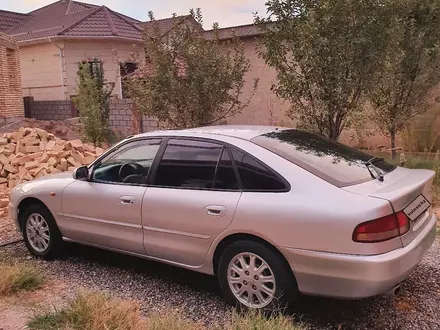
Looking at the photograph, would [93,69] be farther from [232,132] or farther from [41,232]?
[232,132]

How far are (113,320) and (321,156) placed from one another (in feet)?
7.24

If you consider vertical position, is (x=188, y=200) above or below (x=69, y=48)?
below

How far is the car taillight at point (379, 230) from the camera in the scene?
3.44m

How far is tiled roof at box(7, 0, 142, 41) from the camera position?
22562 millimetres

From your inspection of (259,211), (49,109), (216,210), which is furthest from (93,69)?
(259,211)

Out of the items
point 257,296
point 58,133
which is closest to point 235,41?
point 257,296

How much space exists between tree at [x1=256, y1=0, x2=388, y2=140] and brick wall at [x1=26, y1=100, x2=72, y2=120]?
1538 cm

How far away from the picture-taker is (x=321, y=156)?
426 cm

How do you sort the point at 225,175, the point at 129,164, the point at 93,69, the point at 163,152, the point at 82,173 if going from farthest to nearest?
the point at 93,69
the point at 82,173
the point at 129,164
the point at 163,152
the point at 225,175

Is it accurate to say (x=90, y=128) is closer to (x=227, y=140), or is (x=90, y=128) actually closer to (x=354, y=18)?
(x=354, y=18)

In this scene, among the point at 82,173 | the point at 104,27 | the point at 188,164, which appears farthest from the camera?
the point at 104,27

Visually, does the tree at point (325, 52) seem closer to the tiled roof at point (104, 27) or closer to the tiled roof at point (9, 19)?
the tiled roof at point (104, 27)

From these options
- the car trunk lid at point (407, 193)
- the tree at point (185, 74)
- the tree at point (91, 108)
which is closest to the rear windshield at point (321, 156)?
the car trunk lid at point (407, 193)

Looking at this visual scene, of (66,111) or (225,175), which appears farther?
(66,111)
